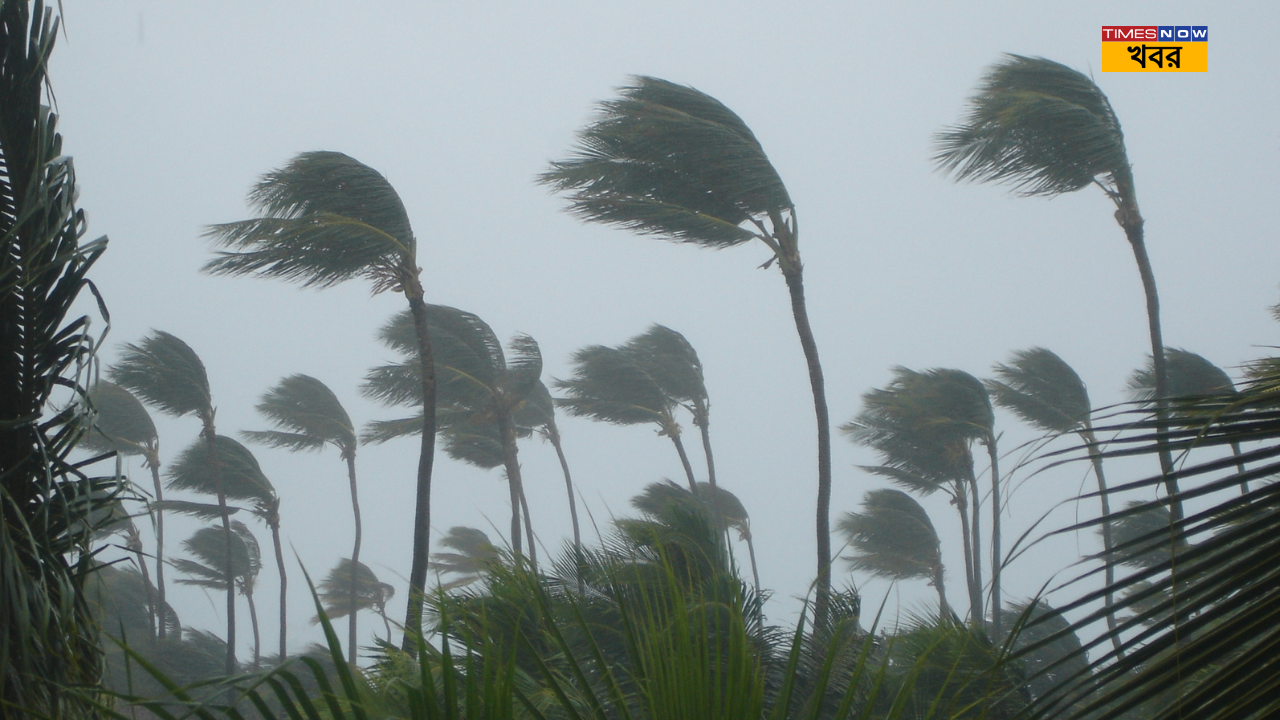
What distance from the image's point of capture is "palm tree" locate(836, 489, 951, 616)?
31.7 m

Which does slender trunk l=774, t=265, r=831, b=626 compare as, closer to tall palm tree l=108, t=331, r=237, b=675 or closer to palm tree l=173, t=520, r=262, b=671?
tall palm tree l=108, t=331, r=237, b=675

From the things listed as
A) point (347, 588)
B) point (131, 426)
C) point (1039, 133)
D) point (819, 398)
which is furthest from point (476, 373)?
point (347, 588)

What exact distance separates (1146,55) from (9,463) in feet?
37.9

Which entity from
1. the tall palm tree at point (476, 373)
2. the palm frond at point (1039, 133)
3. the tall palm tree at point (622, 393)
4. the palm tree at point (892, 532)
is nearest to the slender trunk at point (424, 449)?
the tall palm tree at point (476, 373)

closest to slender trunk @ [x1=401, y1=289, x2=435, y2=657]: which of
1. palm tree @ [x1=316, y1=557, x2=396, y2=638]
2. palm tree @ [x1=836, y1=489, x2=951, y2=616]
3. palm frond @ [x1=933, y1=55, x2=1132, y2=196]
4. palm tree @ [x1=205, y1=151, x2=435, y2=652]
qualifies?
palm tree @ [x1=205, y1=151, x2=435, y2=652]

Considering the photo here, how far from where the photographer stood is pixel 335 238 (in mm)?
12406

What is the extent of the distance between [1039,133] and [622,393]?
16.4 m

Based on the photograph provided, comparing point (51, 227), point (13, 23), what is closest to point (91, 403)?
point (51, 227)

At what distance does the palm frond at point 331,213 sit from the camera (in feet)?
40.8

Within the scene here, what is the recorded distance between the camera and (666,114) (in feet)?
41.7

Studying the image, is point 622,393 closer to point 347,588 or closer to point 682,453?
point 682,453

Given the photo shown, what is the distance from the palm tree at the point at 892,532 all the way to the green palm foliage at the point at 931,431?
109 inches

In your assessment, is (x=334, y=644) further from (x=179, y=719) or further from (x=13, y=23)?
(x=13, y=23)

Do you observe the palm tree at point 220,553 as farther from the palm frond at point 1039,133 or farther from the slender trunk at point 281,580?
the palm frond at point 1039,133
